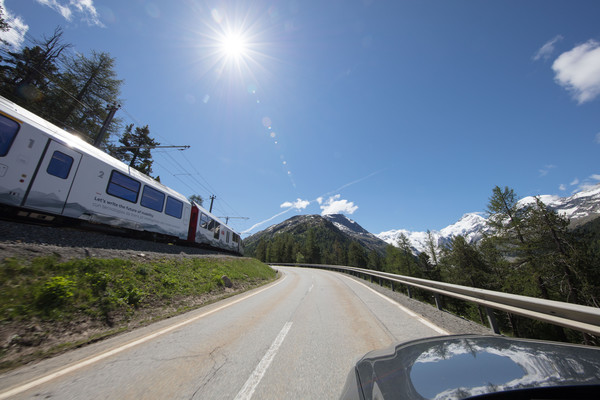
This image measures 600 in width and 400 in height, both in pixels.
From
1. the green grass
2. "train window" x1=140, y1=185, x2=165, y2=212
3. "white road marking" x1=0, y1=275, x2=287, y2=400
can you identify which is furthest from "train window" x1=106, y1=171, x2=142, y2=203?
"white road marking" x1=0, y1=275, x2=287, y2=400

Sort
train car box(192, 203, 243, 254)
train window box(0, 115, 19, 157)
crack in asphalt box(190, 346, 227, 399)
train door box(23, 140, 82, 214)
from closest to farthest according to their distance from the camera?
1. crack in asphalt box(190, 346, 227, 399)
2. train window box(0, 115, 19, 157)
3. train door box(23, 140, 82, 214)
4. train car box(192, 203, 243, 254)

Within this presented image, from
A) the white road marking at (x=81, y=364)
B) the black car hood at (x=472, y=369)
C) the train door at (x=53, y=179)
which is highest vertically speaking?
the train door at (x=53, y=179)

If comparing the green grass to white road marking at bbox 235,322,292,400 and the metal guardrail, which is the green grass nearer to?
white road marking at bbox 235,322,292,400

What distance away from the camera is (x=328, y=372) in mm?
3055

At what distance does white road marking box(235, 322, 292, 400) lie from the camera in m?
2.54

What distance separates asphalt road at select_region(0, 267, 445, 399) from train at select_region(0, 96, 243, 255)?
19.9ft

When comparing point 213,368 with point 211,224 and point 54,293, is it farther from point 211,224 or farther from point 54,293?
point 211,224

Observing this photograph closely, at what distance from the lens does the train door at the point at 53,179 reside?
22.2ft

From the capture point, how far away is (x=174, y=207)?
12.9 m

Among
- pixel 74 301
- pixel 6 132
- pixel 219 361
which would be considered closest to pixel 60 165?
pixel 6 132

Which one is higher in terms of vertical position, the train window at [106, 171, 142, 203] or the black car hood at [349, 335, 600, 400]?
the train window at [106, 171, 142, 203]

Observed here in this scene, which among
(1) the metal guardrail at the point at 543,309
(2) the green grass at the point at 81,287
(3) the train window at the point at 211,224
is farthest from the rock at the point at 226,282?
(1) the metal guardrail at the point at 543,309

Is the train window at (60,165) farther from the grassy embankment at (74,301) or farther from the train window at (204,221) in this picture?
the train window at (204,221)

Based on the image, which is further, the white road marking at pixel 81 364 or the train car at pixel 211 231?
the train car at pixel 211 231
